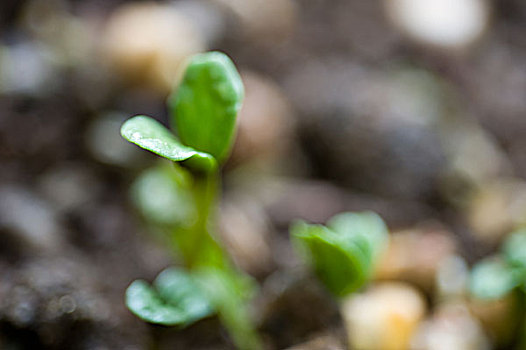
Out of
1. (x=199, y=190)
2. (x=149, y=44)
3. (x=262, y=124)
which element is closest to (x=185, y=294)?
(x=199, y=190)

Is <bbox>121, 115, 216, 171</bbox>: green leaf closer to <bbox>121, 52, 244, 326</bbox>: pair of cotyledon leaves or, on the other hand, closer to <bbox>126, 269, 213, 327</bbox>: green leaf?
<bbox>121, 52, 244, 326</bbox>: pair of cotyledon leaves

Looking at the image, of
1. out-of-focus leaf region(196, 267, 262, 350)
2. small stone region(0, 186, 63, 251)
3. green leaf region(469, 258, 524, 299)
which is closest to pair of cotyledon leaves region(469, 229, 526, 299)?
green leaf region(469, 258, 524, 299)

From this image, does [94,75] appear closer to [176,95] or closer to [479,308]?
[176,95]

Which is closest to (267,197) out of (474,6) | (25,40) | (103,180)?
(103,180)

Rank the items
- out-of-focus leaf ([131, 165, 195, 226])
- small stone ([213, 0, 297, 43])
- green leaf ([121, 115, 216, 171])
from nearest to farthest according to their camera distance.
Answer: green leaf ([121, 115, 216, 171]) → out-of-focus leaf ([131, 165, 195, 226]) → small stone ([213, 0, 297, 43])

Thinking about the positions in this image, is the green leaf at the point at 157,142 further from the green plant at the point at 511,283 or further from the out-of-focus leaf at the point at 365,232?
the green plant at the point at 511,283

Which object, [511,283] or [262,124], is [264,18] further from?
[511,283]

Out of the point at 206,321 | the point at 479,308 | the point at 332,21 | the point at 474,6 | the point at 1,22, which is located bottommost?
the point at 206,321
